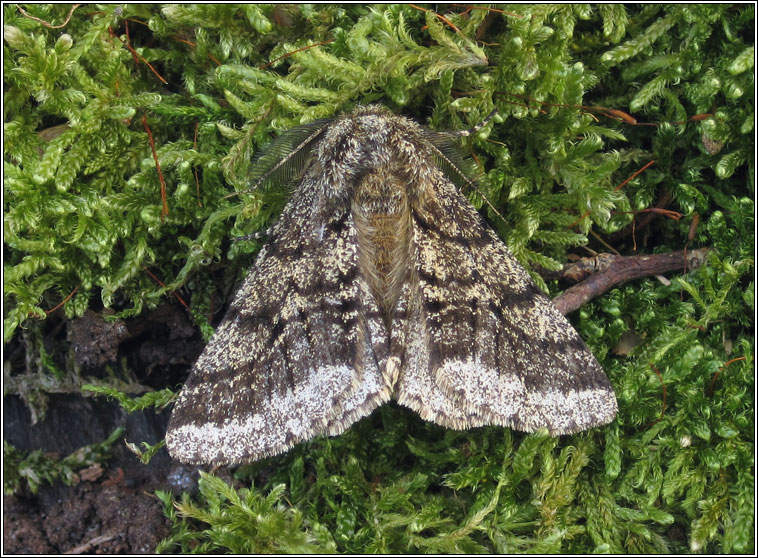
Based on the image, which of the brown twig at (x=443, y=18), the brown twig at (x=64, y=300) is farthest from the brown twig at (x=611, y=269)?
the brown twig at (x=64, y=300)

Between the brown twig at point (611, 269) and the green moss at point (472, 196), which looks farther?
the brown twig at point (611, 269)

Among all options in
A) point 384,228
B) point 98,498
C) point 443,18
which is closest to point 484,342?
point 384,228

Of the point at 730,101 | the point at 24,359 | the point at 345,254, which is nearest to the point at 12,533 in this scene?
the point at 24,359

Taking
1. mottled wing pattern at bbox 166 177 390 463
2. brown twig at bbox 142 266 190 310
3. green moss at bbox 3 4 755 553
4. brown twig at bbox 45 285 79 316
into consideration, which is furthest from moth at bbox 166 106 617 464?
brown twig at bbox 45 285 79 316

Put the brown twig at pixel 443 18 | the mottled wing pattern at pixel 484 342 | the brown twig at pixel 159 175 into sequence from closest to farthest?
the mottled wing pattern at pixel 484 342 < the brown twig at pixel 443 18 < the brown twig at pixel 159 175

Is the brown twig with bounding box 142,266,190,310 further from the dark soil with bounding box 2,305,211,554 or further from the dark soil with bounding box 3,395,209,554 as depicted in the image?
the dark soil with bounding box 3,395,209,554

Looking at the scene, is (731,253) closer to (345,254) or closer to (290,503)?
(345,254)

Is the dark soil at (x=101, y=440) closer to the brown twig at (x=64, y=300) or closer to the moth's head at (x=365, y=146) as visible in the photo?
the brown twig at (x=64, y=300)
